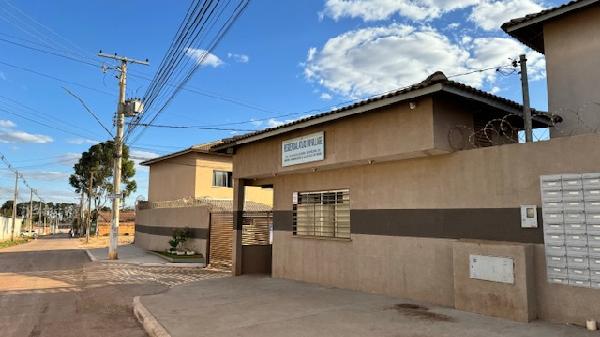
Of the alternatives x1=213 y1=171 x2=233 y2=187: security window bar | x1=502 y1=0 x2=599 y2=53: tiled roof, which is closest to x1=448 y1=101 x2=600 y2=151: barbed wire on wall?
x1=502 y1=0 x2=599 y2=53: tiled roof

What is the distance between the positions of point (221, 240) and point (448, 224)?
10641mm

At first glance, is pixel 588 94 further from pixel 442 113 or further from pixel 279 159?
pixel 279 159

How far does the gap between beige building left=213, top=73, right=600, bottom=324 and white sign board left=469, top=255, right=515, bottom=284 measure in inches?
1.9

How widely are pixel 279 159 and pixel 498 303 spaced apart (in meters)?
6.73

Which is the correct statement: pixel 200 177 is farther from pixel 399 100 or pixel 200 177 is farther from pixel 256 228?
pixel 399 100

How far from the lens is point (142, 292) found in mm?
11094

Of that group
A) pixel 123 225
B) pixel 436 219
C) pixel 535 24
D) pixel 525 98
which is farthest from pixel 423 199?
pixel 123 225

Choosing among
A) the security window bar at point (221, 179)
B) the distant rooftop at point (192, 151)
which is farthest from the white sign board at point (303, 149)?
the security window bar at point (221, 179)

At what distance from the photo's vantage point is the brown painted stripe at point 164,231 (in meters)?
19.8

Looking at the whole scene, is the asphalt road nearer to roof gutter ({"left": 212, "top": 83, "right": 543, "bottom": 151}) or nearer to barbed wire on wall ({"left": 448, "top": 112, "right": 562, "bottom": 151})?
roof gutter ({"left": 212, "top": 83, "right": 543, "bottom": 151})

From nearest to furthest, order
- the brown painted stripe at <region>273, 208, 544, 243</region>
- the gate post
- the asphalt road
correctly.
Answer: the brown painted stripe at <region>273, 208, 544, 243</region> < the asphalt road < the gate post

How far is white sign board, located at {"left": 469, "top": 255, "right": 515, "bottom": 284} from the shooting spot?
6.82 meters

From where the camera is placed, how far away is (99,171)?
51.3 metres

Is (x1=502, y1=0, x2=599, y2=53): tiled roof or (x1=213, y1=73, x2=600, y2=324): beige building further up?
(x1=502, y1=0, x2=599, y2=53): tiled roof
